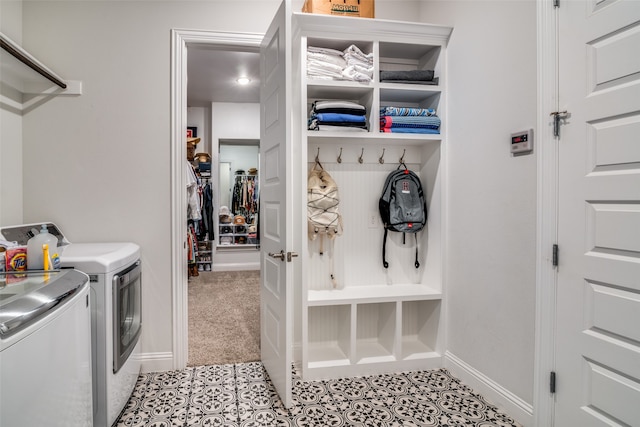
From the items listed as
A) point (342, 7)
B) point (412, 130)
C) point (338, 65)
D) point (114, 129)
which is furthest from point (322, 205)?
point (114, 129)

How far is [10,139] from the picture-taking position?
2.27 metres

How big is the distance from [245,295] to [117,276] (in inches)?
110

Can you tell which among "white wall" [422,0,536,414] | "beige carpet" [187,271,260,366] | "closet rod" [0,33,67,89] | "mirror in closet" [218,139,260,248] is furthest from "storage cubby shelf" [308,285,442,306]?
"mirror in closet" [218,139,260,248]

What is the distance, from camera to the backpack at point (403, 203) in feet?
8.86

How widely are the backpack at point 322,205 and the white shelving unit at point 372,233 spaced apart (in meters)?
0.13

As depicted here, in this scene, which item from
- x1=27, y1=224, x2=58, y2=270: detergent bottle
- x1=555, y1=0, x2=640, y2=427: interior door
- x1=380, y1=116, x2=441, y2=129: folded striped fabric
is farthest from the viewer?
x1=380, y1=116, x2=441, y2=129: folded striped fabric

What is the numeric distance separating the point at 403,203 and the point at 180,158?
166cm

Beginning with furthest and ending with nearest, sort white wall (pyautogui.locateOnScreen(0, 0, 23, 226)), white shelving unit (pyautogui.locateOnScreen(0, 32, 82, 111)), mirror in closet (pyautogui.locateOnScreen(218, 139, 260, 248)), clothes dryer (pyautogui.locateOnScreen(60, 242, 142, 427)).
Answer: mirror in closet (pyautogui.locateOnScreen(218, 139, 260, 248)) < white wall (pyautogui.locateOnScreen(0, 0, 23, 226)) < white shelving unit (pyautogui.locateOnScreen(0, 32, 82, 111)) < clothes dryer (pyautogui.locateOnScreen(60, 242, 142, 427))

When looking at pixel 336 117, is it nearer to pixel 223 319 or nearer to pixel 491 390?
pixel 491 390

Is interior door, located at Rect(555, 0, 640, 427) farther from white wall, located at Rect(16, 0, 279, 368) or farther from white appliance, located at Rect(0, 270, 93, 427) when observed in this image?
white wall, located at Rect(16, 0, 279, 368)

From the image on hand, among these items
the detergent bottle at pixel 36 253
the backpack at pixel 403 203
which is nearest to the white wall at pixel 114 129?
the detergent bottle at pixel 36 253

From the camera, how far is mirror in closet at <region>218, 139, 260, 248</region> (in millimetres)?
6258

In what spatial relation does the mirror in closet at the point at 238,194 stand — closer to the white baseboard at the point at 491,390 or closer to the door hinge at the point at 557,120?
the white baseboard at the point at 491,390

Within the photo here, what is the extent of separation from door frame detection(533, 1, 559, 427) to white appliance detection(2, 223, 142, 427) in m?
2.16
